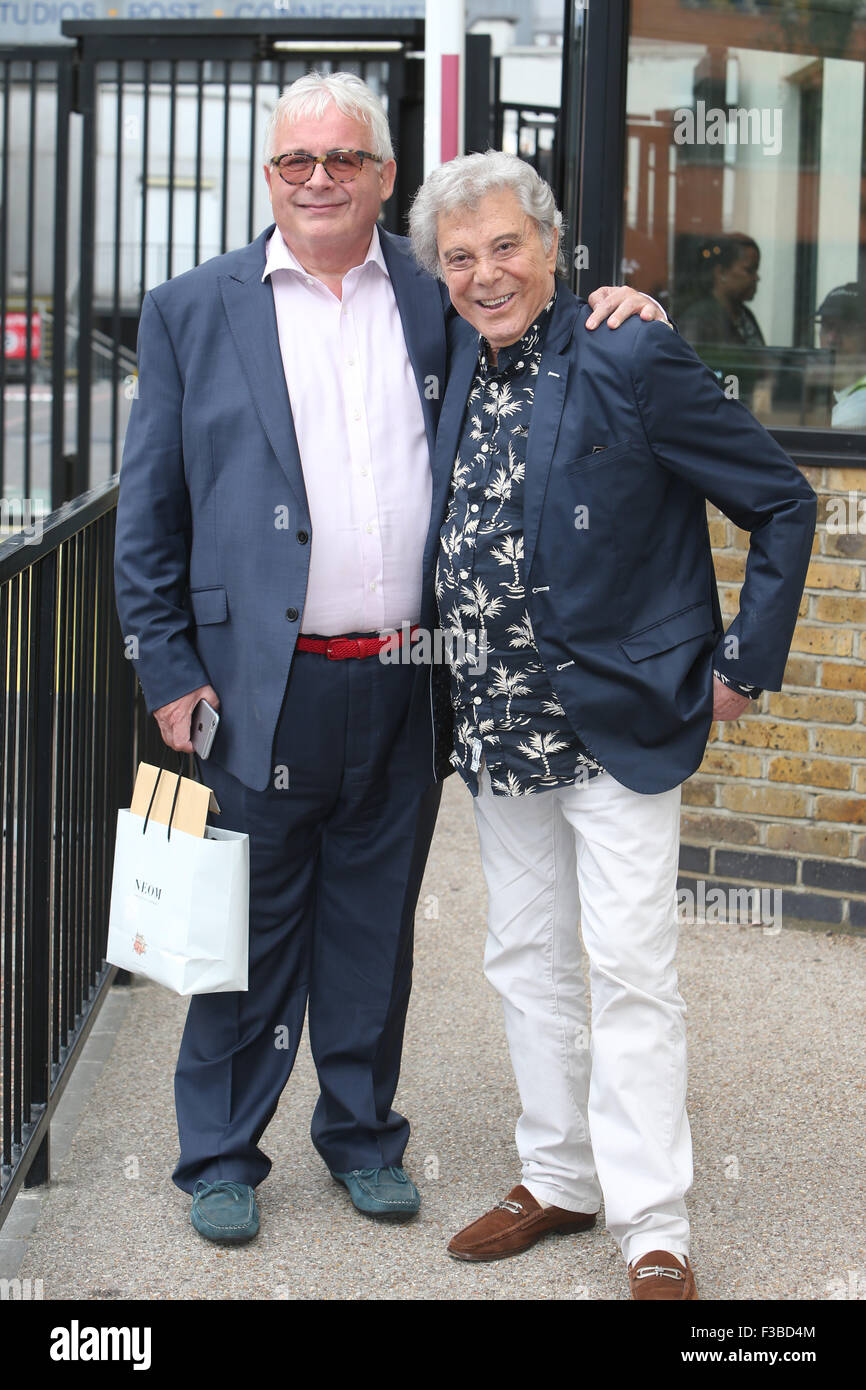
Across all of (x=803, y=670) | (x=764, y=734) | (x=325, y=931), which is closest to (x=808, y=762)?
(x=764, y=734)

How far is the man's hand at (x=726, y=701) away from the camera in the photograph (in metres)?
2.88

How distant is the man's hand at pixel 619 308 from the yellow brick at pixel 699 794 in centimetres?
235

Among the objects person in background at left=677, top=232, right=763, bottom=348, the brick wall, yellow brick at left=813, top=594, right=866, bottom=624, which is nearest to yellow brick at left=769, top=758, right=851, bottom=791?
the brick wall

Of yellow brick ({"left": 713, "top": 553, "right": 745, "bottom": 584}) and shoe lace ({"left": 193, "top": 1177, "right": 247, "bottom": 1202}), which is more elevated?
yellow brick ({"left": 713, "top": 553, "right": 745, "bottom": 584})

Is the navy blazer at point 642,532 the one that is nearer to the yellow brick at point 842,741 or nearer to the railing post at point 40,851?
the railing post at point 40,851

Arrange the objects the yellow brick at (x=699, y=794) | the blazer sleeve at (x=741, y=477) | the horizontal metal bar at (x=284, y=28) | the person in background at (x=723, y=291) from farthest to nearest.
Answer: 1. the horizontal metal bar at (x=284, y=28)
2. the person in background at (x=723, y=291)
3. the yellow brick at (x=699, y=794)
4. the blazer sleeve at (x=741, y=477)

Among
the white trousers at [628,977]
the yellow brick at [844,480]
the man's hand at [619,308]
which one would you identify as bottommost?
the white trousers at [628,977]

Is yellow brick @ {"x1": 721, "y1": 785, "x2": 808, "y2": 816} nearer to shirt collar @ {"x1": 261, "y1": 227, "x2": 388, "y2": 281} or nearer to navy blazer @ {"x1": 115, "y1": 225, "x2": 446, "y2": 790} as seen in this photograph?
navy blazer @ {"x1": 115, "y1": 225, "x2": 446, "y2": 790}

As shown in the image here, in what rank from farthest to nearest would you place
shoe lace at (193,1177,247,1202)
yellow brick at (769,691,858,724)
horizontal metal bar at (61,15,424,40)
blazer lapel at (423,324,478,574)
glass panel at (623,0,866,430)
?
horizontal metal bar at (61,15,424,40), glass panel at (623,0,866,430), yellow brick at (769,691,858,724), shoe lace at (193,1177,247,1202), blazer lapel at (423,324,478,574)

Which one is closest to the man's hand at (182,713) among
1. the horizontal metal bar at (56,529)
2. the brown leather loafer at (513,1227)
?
the horizontal metal bar at (56,529)

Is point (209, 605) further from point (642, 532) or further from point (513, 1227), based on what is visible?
point (513, 1227)

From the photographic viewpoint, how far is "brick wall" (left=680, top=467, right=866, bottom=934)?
15.4ft

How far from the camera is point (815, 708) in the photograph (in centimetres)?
479

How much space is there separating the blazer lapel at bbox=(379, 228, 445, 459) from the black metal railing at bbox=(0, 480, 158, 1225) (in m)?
0.78
